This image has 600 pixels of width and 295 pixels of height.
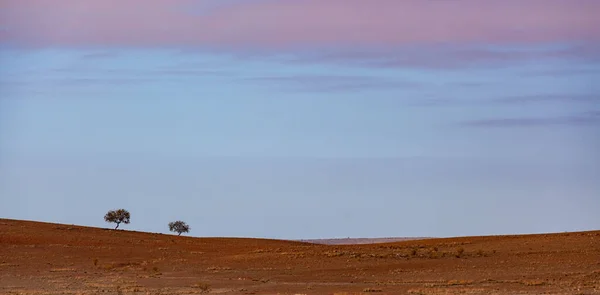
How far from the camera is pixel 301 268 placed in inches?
2233

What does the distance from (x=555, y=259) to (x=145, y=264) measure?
23381 millimetres

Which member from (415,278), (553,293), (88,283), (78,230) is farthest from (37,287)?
(78,230)

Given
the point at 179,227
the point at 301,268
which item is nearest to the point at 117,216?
the point at 179,227

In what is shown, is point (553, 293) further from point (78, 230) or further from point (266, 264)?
point (78, 230)

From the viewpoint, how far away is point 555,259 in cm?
5734

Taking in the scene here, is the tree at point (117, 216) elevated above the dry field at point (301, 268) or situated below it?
above

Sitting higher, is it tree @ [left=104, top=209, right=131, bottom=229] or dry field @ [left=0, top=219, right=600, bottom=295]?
tree @ [left=104, top=209, right=131, bottom=229]

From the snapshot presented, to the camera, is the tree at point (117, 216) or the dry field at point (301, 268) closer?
the dry field at point (301, 268)

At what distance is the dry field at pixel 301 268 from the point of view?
45.8 meters

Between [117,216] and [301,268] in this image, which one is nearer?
[301,268]

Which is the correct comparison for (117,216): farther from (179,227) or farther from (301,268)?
(301,268)

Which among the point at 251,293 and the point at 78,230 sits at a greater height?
the point at 78,230

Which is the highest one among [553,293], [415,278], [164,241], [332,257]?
[164,241]

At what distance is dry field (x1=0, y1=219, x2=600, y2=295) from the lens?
45.8m
